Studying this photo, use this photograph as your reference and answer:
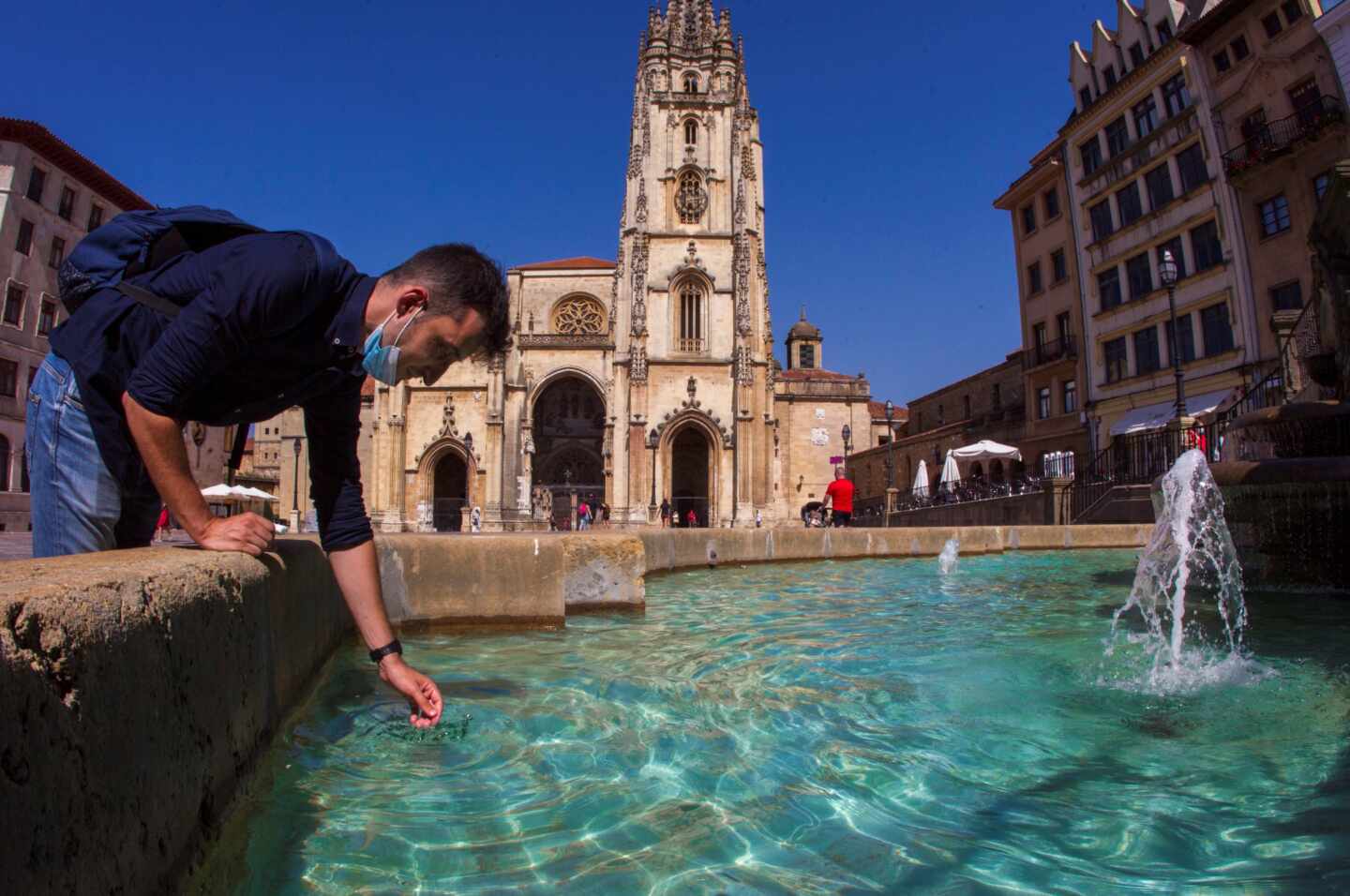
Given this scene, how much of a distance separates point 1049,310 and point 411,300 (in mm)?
31835

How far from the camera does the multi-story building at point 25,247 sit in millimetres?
25547

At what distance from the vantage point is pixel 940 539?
11.5m

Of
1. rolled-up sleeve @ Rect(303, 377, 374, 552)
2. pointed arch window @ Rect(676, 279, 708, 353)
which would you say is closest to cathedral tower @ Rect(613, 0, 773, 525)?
pointed arch window @ Rect(676, 279, 708, 353)

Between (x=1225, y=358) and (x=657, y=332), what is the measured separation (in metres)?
19.3

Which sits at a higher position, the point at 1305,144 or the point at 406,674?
the point at 1305,144

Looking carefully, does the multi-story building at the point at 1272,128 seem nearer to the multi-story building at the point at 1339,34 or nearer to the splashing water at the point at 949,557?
the multi-story building at the point at 1339,34

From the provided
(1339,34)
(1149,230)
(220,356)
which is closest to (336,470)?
(220,356)

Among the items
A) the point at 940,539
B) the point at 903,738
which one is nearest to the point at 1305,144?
the point at 940,539

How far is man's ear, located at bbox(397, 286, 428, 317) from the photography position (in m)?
1.94

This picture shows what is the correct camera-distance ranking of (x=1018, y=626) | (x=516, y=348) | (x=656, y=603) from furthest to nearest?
(x=516, y=348) < (x=656, y=603) < (x=1018, y=626)

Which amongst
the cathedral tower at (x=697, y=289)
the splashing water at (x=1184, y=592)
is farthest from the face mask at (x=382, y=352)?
the cathedral tower at (x=697, y=289)

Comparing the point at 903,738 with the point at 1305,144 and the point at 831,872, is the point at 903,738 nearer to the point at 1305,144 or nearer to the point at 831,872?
the point at 831,872

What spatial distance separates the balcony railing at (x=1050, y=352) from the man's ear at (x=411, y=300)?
29645 mm

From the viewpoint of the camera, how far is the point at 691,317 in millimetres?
33250
